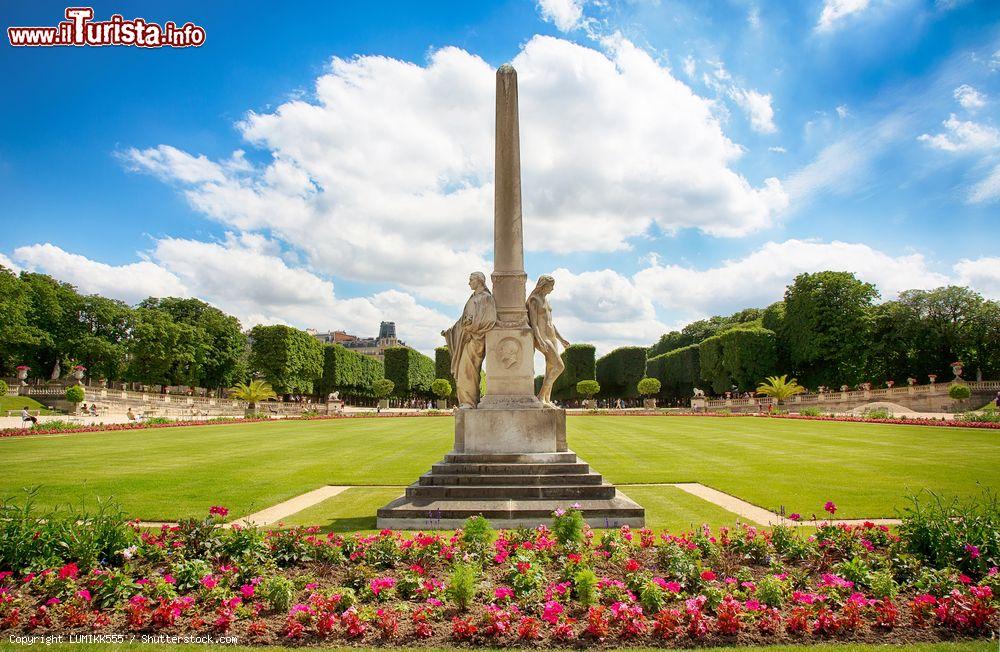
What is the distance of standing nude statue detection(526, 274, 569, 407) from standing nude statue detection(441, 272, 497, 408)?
67cm

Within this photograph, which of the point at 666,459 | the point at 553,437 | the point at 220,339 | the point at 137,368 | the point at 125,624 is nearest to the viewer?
the point at 125,624

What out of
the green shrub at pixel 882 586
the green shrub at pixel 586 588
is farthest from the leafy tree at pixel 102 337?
the green shrub at pixel 882 586

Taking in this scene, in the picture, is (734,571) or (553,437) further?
(553,437)

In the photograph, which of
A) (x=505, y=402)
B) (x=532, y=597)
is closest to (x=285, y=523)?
(x=505, y=402)

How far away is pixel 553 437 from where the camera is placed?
9180mm

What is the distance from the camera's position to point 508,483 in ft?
27.8

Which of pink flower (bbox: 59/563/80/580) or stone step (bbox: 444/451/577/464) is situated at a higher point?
stone step (bbox: 444/451/577/464)

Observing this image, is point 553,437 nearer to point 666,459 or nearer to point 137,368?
point 666,459

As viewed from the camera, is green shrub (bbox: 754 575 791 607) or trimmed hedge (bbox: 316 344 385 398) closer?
green shrub (bbox: 754 575 791 607)

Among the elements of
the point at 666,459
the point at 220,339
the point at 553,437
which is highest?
the point at 220,339

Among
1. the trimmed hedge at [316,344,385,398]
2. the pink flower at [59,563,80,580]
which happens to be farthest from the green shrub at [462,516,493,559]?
the trimmed hedge at [316,344,385,398]

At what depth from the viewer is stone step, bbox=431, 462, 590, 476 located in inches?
340

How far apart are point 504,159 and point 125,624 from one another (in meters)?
8.31

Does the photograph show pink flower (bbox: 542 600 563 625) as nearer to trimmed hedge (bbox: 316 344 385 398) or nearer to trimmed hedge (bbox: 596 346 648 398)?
trimmed hedge (bbox: 596 346 648 398)
